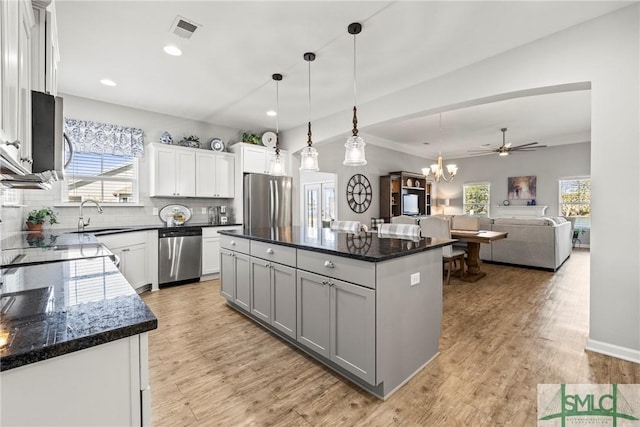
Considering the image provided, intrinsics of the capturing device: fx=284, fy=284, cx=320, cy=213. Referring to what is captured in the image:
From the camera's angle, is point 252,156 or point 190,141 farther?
point 252,156

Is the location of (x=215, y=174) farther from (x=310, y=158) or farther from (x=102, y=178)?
(x=310, y=158)

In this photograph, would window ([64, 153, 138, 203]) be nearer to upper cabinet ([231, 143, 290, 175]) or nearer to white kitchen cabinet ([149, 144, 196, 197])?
white kitchen cabinet ([149, 144, 196, 197])

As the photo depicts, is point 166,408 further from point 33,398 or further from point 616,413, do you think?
point 616,413

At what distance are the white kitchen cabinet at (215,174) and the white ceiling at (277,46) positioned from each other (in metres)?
0.77

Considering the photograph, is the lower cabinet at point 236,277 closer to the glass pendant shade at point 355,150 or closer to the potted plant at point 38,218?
the glass pendant shade at point 355,150

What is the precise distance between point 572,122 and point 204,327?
780 centimetres

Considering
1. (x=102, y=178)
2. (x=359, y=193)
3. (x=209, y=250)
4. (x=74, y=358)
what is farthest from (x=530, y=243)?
(x=102, y=178)

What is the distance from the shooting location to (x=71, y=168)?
3.91 m

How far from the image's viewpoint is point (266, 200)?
510 cm

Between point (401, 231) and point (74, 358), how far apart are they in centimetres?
253

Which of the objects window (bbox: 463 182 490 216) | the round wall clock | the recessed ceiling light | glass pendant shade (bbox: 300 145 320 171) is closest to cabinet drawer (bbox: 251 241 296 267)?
glass pendant shade (bbox: 300 145 320 171)

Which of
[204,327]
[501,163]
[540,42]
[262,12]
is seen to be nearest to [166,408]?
[204,327]

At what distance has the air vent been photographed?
234 centimetres

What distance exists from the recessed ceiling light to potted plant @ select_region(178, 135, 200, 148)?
2.03 metres
